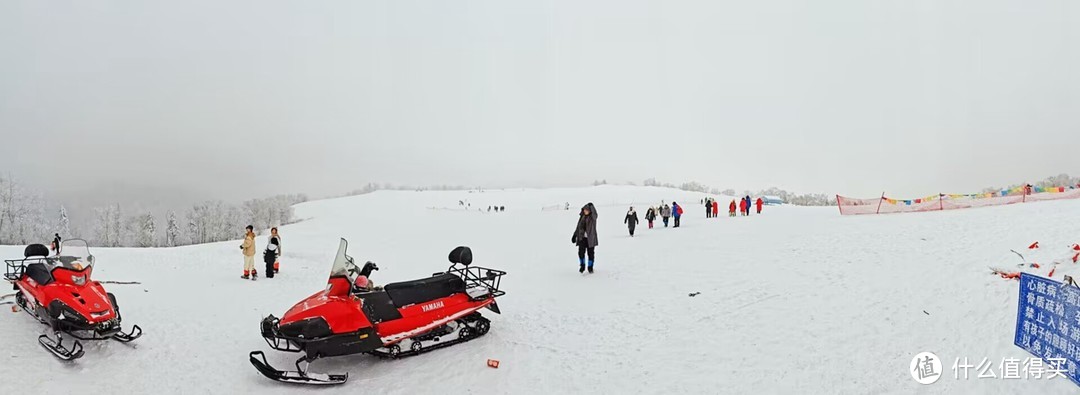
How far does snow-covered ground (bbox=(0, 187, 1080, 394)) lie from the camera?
600cm

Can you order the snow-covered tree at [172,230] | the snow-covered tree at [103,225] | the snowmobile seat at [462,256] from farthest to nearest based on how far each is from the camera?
the snow-covered tree at [103,225] < the snow-covered tree at [172,230] < the snowmobile seat at [462,256]

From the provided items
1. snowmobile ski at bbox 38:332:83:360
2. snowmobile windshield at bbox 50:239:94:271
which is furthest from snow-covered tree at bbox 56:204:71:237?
snowmobile ski at bbox 38:332:83:360

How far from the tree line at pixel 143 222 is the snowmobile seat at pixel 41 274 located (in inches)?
1722

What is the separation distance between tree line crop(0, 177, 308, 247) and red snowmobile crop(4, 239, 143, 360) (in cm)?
4386

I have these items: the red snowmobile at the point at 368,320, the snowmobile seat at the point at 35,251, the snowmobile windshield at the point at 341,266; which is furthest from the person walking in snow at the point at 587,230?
the snowmobile seat at the point at 35,251

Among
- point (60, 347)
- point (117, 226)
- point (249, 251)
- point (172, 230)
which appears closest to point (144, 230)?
point (172, 230)

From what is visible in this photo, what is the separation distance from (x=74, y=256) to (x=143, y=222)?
67.9 metres

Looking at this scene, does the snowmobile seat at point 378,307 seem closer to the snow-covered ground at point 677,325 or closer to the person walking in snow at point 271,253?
the snow-covered ground at point 677,325

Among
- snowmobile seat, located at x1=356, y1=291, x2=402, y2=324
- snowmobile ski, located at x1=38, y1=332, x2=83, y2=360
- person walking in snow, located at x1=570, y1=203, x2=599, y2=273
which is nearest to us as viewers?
snowmobile ski, located at x1=38, y1=332, x2=83, y2=360

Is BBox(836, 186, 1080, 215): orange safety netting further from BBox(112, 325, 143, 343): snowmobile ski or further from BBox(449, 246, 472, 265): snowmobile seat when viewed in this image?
BBox(112, 325, 143, 343): snowmobile ski

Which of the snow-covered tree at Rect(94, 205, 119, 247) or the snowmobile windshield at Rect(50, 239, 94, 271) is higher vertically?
the snowmobile windshield at Rect(50, 239, 94, 271)

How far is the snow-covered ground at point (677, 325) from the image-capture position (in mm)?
5996

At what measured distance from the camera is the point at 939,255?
33.2 ft

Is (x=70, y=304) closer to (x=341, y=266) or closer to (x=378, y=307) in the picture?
(x=341, y=266)
